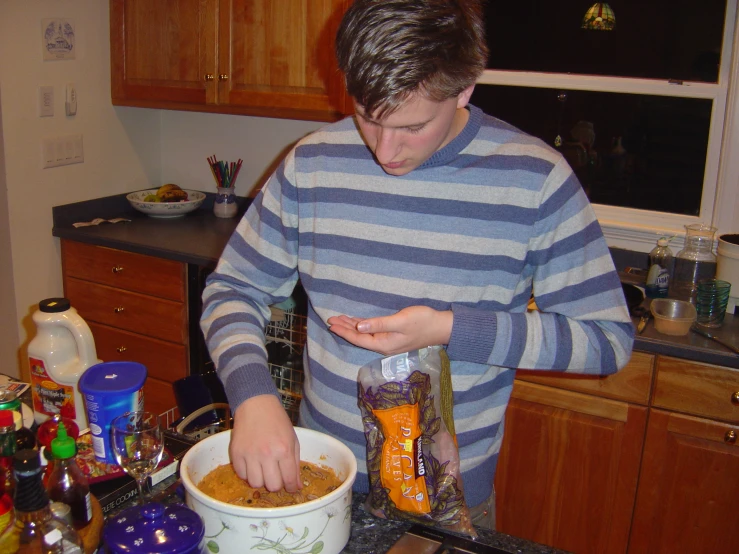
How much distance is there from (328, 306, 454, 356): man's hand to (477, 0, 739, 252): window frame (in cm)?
161

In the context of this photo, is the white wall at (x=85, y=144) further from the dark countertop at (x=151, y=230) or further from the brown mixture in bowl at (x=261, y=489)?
the brown mixture in bowl at (x=261, y=489)

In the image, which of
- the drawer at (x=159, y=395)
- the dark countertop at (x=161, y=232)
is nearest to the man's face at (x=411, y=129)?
the dark countertop at (x=161, y=232)

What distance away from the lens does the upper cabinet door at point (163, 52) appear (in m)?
2.55

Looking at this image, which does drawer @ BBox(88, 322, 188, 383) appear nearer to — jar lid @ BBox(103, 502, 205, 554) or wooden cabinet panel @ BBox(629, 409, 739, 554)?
wooden cabinet panel @ BBox(629, 409, 739, 554)

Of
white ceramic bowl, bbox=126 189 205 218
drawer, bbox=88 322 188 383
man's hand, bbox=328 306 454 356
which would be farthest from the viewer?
white ceramic bowl, bbox=126 189 205 218

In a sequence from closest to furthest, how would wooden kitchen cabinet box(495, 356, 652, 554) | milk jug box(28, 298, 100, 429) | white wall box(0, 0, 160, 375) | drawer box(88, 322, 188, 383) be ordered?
milk jug box(28, 298, 100, 429)
wooden kitchen cabinet box(495, 356, 652, 554)
white wall box(0, 0, 160, 375)
drawer box(88, 322, 188, 383)

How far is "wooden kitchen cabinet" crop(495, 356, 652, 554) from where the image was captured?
1982mm

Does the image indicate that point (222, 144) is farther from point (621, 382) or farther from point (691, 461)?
point (691, 461)

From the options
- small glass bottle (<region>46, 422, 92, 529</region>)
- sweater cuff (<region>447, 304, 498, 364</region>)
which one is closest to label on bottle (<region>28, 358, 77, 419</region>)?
small glass bottle (<region>46, 422, 92, 529</region>)

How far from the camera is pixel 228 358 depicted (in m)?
1.04

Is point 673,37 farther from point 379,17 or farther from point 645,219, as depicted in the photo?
point 379,17

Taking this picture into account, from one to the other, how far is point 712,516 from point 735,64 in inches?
50.6

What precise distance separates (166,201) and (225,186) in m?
0.23

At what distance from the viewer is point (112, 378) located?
1102 mm
